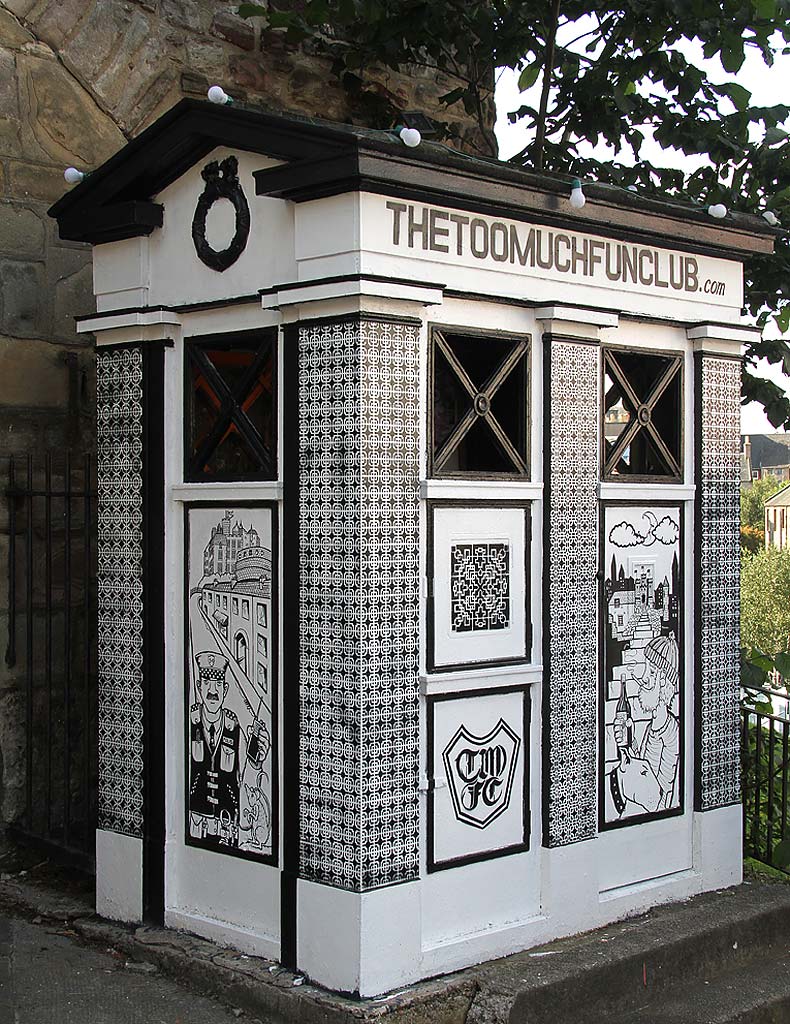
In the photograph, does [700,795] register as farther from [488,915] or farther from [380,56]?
[380,56]

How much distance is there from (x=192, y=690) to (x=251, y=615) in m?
0.50

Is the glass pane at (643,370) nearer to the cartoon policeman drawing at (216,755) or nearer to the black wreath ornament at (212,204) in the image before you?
the black wreath ornament at (212,204)

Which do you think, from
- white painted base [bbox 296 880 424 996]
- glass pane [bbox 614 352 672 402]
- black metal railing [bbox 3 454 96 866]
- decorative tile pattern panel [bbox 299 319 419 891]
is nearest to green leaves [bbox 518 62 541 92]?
glass pane [bbox 614 352 672 402]

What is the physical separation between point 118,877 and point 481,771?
5.54 ft

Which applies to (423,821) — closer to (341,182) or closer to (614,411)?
(614,411)

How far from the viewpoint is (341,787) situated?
481 centimetres

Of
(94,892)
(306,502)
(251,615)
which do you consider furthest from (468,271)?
(94,892)

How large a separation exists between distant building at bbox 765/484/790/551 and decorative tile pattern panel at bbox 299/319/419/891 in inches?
3688

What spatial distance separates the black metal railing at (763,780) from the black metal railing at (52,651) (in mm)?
3385

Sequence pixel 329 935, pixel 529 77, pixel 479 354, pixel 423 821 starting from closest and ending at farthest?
1. pixel 329 935
2. pixel 423 821
3. pixel 479 354
4. pixel 529 77

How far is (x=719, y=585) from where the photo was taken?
20.2ft

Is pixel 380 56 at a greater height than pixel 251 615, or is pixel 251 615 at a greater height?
pixel 380 56

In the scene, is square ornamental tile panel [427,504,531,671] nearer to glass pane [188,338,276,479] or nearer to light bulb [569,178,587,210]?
glass pane [188,338,276,479]

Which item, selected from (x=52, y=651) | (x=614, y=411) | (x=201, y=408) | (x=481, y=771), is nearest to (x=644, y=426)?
(x=614, y=411)
